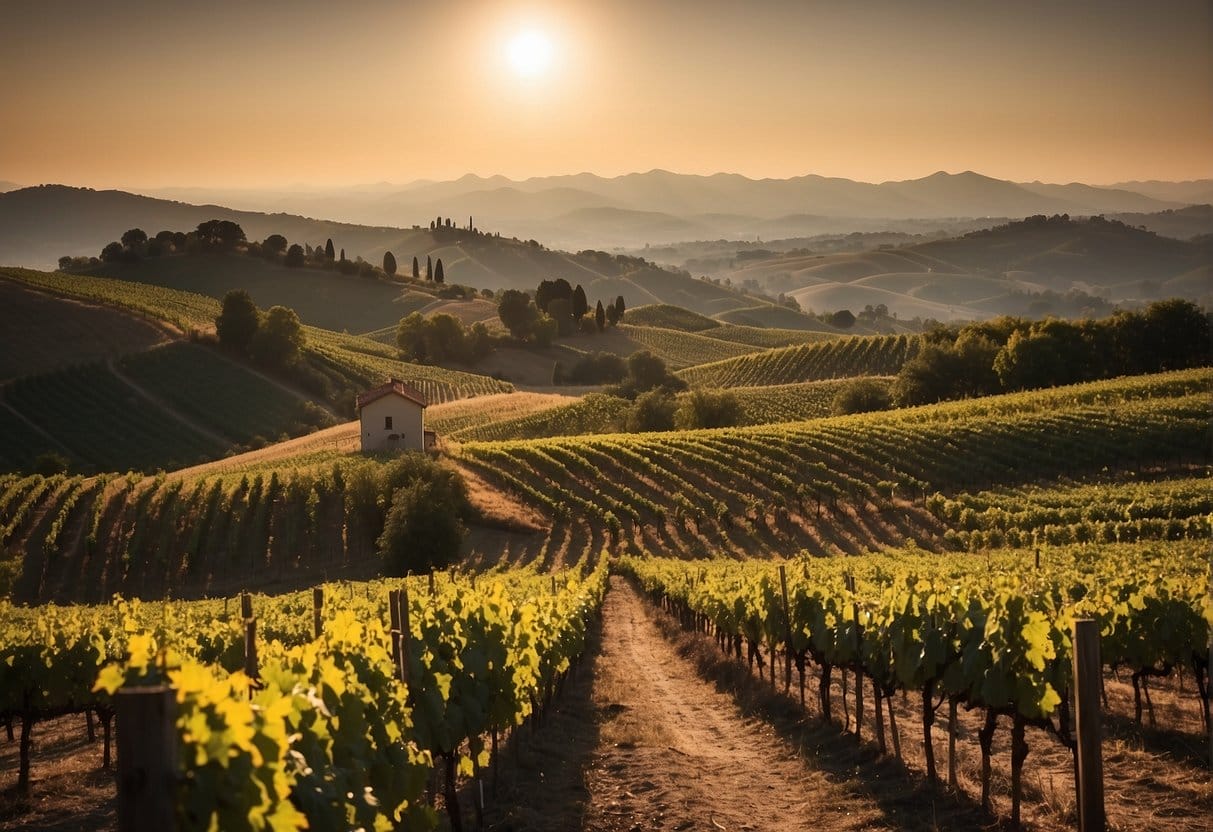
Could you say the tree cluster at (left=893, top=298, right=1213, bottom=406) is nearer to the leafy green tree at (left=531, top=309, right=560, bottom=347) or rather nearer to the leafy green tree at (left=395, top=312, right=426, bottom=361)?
the leafy green tree at (left=395, top=312, right=426, bottom=361)

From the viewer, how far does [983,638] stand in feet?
36.3

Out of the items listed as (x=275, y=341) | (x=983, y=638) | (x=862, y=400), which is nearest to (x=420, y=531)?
(x=983, y=638)

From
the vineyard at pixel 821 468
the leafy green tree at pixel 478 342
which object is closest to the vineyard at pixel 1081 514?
the vineyard at pixel 821 468

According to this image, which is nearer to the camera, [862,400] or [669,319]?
[862,400]

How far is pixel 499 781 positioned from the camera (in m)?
13.4

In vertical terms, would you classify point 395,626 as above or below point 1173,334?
below

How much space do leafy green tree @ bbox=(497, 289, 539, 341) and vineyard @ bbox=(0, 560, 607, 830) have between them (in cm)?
10702

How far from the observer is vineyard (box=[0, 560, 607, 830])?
4793mm

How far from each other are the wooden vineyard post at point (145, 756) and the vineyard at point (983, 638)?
18.2 ft

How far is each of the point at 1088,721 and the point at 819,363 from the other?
10074 centimetres

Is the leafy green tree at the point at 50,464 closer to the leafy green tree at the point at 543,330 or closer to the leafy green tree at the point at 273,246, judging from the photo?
the leafy green tree at the point at 543,330

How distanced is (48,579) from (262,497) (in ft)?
31.8

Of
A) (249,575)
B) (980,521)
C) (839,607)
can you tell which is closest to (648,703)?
(839,607)

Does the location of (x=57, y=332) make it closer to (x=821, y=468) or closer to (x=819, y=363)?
(x=819, y=363)
